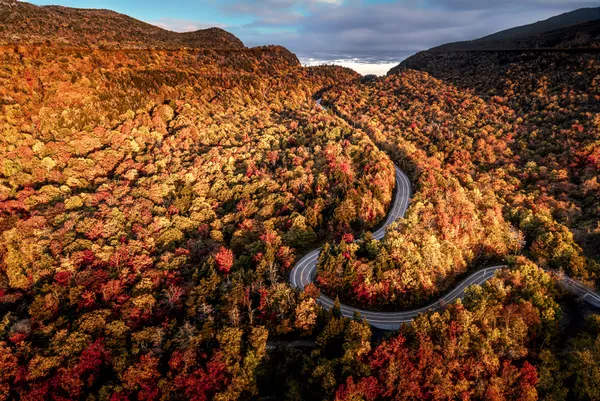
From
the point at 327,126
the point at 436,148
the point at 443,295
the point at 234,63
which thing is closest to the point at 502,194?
the point at 436,148

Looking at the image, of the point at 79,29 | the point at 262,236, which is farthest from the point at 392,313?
the point at 79,29

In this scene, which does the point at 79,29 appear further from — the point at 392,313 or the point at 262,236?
the point at 392,313

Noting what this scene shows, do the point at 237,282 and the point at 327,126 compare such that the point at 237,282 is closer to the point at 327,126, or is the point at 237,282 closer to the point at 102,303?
the point at 102,303

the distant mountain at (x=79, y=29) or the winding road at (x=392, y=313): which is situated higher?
the distant mountain at (x=79, y=29)

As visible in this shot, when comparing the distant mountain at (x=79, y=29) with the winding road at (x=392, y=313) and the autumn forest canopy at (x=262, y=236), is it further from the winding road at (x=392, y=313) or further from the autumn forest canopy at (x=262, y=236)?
the winding road at (x=392, y=313)

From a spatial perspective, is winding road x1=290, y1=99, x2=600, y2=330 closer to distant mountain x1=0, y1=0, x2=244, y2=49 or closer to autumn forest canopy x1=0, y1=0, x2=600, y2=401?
autumn forest canopy x1=0, y1=0, x2=600, y2=401

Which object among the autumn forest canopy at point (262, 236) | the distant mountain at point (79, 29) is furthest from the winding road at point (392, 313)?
the distant mountain at point (79, 29)

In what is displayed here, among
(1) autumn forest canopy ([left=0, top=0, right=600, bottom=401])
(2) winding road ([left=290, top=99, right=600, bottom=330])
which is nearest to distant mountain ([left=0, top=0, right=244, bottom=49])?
(1) autumn forest canopy ([left=0, top=0, right=600, bottom=401])
